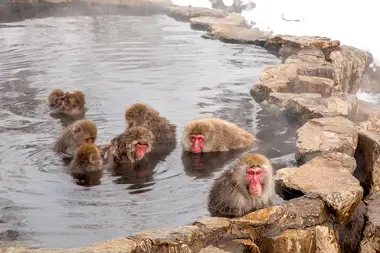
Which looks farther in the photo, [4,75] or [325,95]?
[4,75]

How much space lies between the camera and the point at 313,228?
13.2ft

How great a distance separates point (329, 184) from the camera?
4.45 meters

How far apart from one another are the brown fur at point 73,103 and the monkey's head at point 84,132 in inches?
50.2

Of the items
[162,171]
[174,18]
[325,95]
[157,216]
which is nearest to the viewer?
[157,216]

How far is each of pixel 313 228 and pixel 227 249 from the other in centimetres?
67

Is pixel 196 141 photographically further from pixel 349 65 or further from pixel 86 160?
pixel 349 65

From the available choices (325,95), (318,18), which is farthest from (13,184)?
(318,18)

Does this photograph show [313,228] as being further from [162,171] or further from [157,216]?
[162,171]

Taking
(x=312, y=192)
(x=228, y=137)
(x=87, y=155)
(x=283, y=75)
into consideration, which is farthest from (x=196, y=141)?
(x=283, y=75)

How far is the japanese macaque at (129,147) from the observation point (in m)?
5.48

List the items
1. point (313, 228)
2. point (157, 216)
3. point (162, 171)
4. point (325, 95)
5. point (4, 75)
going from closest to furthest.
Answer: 1. point (313, 228)
2. point (157, 216)
3. point (162, 171)
4. point (325, 95)
5. point (4, 75)

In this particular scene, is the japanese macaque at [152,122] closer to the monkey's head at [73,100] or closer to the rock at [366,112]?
the monkey's head at [73,100]

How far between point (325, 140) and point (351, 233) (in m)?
1.09

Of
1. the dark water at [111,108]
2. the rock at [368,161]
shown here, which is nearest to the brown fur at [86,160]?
the dark water at [111,108]
